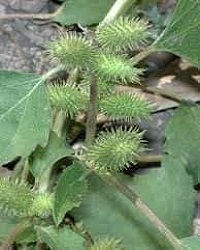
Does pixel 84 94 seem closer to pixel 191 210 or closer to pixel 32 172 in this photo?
pixel 32 172

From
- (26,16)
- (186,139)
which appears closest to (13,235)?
(186,139)

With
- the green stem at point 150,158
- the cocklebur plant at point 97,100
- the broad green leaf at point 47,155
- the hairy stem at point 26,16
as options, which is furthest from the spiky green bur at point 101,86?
the hairy stem at point 26,16

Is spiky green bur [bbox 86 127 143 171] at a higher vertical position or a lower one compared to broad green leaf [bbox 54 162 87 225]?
higher

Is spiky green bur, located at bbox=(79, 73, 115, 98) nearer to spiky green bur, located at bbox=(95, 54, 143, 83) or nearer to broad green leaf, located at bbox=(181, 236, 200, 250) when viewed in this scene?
spiky green bur, located at bbox=(95, 54, 143, 83)

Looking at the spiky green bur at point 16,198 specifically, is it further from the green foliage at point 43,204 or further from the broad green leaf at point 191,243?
the broad green leaf at point 191,243

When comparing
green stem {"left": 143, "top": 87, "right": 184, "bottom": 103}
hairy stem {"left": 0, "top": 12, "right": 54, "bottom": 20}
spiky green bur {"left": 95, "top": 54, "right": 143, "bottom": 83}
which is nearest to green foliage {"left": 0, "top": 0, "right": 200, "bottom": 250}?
spiky green bur {"left": 95, "top": 54, "right": 143, "bottom": 83}

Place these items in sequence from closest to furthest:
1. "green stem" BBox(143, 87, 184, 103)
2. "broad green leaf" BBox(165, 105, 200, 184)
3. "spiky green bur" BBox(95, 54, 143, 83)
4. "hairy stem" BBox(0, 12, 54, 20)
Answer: "spiky green bur" BBox(95, 54, 143, 83) → "broad green leaf" BBox(165, 105, 200, 184) → "green stem" BBox(143, 87, 184, 103) → "hairy stem" BBox(0, 12, 54, 20)

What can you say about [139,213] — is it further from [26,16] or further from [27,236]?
[26,16]

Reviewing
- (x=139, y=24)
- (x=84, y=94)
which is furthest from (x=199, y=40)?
(x=84, y=94)
